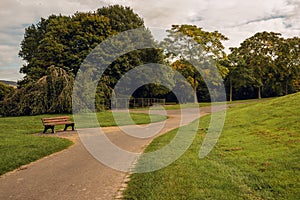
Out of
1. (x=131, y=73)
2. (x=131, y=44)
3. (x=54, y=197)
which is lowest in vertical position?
(x=54, y=197)

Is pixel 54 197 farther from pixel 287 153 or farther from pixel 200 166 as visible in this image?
pixel 287 153

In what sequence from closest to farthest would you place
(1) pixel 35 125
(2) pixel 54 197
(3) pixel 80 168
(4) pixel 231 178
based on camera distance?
(2) pixel 54 197
(4) pixel 231 178
(3) pixel 80 168
(1) pixel 35 125

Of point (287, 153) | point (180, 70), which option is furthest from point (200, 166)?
point (180, 70)

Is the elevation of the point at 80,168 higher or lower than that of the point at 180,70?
lower

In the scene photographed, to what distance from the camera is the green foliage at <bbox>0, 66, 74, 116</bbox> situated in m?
19.8

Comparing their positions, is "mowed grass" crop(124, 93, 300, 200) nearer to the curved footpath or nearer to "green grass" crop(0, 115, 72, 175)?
the curved footpath

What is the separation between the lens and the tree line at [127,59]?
20531mm

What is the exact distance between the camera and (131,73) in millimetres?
32594

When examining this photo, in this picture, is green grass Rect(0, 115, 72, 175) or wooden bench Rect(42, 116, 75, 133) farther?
wooden bench Rect(42, 116, 75, 133)

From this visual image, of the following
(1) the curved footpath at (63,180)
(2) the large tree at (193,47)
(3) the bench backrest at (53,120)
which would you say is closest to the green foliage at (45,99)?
(3) the bench backrest at (53,120)

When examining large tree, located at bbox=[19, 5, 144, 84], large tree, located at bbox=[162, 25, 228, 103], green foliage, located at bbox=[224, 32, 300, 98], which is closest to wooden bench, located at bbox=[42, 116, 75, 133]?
large tree, located at bbox=[19, 5, 144, 84]

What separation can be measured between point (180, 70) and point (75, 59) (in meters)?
14.6

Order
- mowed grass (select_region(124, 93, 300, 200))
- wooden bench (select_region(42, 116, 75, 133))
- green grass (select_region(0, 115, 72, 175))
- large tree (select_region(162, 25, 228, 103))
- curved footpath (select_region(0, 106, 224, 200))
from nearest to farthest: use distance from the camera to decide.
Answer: mowed grass (select_region(124, 93, 300, 200))
curved footpath (select_region(0, 106, 224, 200))
green grass (select_region(0, 115, 72, 175))
wooden bench (select_region(42, 116, 75, 133))
large tree (select_region(162, 25, 228, 103))

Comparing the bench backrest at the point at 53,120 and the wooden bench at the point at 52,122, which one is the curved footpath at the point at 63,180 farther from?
the bench backrest at the point at 53,120
